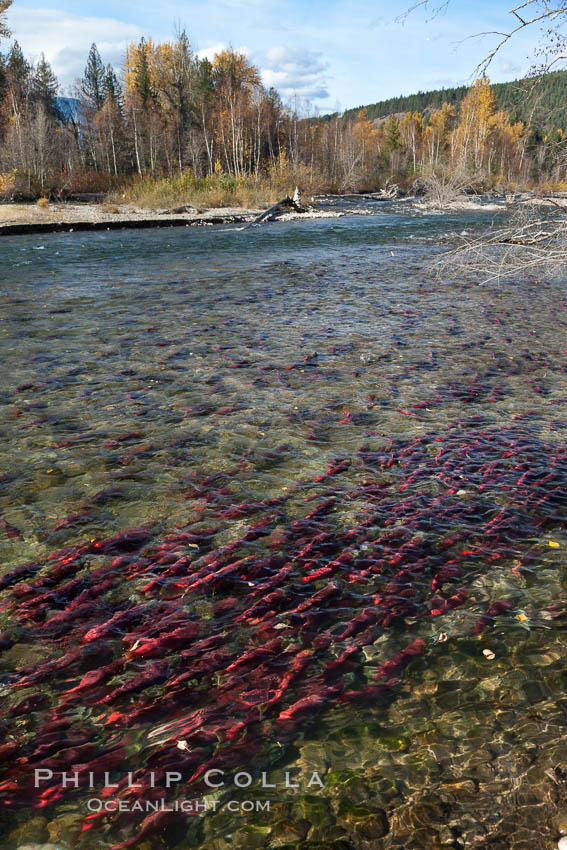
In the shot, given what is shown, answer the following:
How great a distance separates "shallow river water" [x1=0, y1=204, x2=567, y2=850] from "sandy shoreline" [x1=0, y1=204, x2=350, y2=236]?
21313 millimetres

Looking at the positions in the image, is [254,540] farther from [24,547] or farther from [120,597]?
[24,547]

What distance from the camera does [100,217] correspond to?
30.7 m

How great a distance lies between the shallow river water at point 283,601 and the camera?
2225 millimetres

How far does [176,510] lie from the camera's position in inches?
168

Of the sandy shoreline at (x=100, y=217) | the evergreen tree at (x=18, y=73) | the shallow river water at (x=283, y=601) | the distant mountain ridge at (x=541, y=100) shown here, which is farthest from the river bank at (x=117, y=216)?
the evergreen tree at (x=18, y=73)

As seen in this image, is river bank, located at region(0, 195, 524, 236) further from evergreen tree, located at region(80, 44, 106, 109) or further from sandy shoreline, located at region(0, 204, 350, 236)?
evergreen tree, located at region(80, 44, 106, 109)

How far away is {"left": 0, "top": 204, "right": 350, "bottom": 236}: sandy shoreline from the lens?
26.5m

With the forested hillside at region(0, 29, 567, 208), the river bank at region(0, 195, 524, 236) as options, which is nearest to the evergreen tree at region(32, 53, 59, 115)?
the forested hillside at region(0, 29, 567, 208)

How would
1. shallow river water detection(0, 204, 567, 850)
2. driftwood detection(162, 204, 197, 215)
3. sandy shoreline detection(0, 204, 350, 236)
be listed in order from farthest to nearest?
1. driftwood detection(162, 204, 197, 215)
2. sandy shoreline detection(0, 204, 350, 236)
3. shallow river water detection(0, 204, 567, 850)

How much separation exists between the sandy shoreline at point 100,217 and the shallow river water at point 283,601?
2131 centimetres

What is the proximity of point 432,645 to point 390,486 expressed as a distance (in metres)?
1.73

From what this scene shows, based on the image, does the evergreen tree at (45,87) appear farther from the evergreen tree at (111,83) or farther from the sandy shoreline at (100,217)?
the sandy shoreline at (100,217)

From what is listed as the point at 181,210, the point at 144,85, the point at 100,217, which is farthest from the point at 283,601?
the point at 144,85

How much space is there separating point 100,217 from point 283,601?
3141 cm
